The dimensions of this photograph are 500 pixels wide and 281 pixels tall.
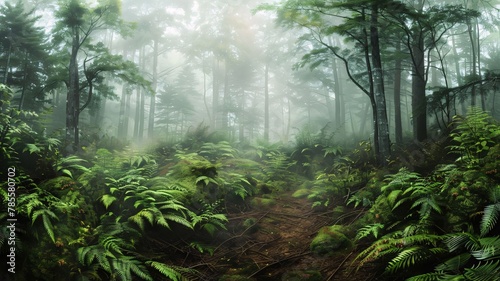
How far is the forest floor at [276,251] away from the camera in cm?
399

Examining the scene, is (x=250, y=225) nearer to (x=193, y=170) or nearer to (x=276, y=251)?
(x=276, y=251)

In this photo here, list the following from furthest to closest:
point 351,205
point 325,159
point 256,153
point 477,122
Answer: point 256,153 → point 325,159 → point 351,205 → point 477,122

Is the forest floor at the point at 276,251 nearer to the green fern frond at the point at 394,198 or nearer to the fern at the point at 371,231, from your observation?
the fern at the point at 371,231

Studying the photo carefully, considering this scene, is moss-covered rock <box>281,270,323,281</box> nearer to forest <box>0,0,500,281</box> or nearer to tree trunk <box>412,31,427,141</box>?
forest <box>0,0,500,281</box>

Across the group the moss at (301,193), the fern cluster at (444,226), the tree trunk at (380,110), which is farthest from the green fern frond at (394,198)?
the moss at (301,193)

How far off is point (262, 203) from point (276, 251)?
2492mm

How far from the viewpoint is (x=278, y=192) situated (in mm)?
8523

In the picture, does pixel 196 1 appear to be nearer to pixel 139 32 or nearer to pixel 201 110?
pixel 139 32

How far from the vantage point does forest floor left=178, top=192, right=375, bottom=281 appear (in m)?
3.99

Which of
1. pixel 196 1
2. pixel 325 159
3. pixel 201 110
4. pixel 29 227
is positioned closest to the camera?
pixel 29 227

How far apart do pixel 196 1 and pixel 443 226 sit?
26.7 meters

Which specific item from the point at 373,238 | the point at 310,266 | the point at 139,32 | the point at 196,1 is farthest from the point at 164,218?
the point at 196,1

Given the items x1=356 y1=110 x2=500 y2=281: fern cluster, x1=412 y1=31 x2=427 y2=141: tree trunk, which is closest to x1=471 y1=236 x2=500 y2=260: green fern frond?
x1=356 y1=110 x2=500 y2=281: fern cluster

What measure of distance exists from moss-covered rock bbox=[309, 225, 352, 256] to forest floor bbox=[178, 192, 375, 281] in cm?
13
